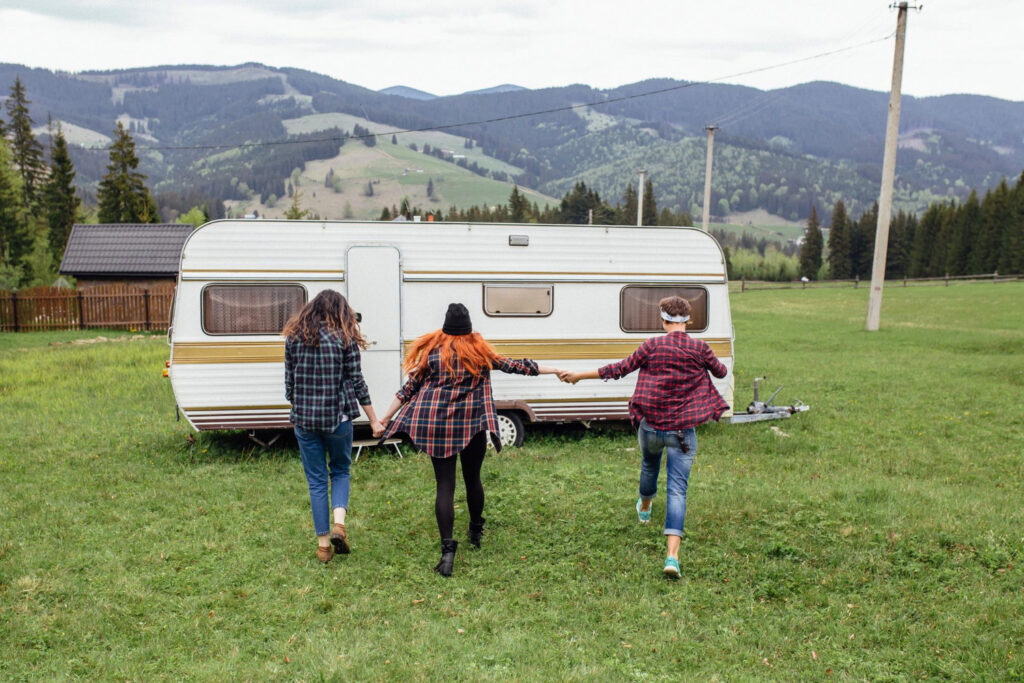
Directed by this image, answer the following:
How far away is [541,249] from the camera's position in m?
9.91

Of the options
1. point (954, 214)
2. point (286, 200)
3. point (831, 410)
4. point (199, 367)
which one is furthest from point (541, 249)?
point (286, 200)

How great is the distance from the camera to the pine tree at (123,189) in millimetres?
53531

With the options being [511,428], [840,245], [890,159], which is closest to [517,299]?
[511,428]

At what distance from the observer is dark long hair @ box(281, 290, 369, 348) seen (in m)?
5.61

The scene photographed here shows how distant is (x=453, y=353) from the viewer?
18.4ft

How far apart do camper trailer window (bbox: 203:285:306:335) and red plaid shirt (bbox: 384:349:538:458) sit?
411 centimetres

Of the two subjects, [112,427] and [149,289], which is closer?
[112,427]

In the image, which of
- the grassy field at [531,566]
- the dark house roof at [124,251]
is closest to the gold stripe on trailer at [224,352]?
the grassy field at [531,566]

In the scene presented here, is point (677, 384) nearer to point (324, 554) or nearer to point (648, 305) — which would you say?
point (324, 554)

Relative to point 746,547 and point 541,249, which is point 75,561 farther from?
point 541,249

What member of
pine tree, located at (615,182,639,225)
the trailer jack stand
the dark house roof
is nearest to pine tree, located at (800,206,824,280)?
pine tree, located at (615,182,639,225)

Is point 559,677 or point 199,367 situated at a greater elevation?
point 199,367

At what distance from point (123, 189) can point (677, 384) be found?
57.6 metres

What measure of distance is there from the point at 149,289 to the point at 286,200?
6536 inches
